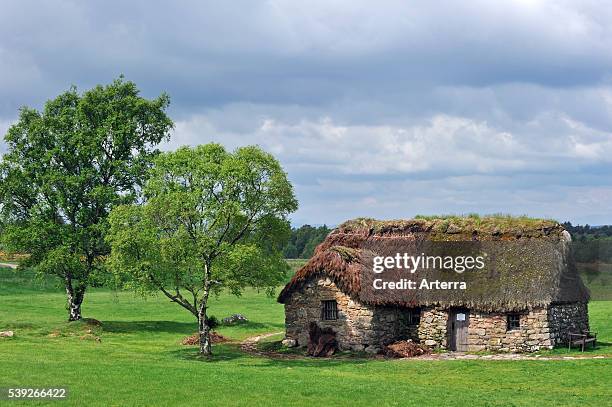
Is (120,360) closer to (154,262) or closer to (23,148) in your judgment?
(154,262)

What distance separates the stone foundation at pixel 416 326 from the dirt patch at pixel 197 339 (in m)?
6.12

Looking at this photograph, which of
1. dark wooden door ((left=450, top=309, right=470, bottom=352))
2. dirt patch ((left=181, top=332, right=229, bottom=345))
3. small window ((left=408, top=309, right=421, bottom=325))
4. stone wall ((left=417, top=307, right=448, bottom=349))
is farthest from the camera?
dirt patch ((left=181, top=332, right=229, bottom=345))

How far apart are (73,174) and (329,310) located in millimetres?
23416

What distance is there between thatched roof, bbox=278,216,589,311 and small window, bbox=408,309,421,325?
91 centimetres

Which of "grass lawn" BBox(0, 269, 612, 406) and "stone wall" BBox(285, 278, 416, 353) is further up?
"stone wall" BBox(285, 278, 416, 353)

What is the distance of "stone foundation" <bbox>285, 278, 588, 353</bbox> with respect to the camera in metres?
40.5

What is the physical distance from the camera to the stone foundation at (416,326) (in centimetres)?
4050

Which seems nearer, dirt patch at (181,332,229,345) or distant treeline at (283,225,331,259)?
dirt patch at (181,332,229,345)

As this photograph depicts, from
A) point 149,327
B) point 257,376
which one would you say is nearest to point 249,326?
point 149,327

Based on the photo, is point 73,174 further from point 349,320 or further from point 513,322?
point 513,322

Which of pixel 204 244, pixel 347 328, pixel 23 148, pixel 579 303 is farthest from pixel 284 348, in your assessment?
pixel 23 148

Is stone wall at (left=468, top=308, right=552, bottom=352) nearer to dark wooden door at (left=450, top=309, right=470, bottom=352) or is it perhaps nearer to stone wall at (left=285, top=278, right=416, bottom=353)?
dark wooden door at (left=450, top=309, right=470, bottom=352)

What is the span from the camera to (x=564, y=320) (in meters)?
41.9

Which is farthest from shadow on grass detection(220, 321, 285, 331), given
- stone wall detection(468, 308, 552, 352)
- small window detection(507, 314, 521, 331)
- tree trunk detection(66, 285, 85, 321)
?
small window detection(507, 314, 521, 331)
